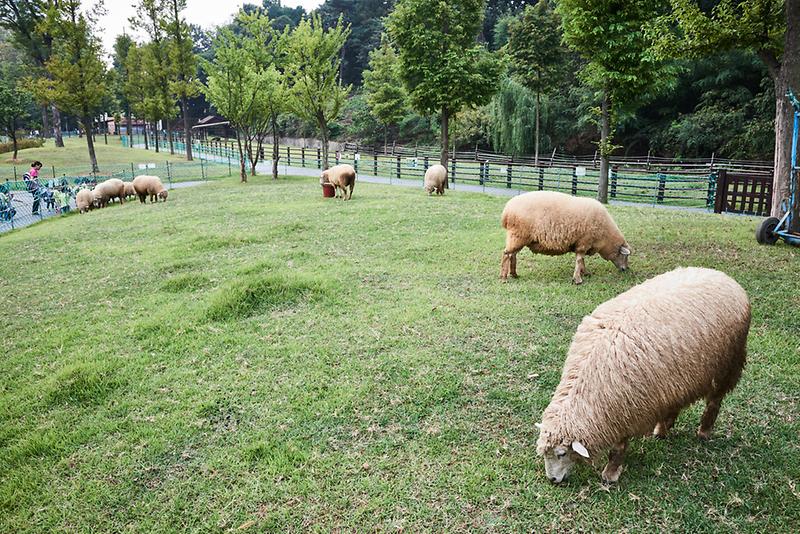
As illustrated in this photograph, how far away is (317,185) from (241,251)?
1242 cm

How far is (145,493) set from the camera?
3418 millimetres

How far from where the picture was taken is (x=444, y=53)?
20125mm

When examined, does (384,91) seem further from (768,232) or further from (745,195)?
(768,232)

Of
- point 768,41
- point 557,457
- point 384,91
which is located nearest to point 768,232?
point 768,41

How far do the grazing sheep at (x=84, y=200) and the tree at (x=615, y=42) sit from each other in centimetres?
1697

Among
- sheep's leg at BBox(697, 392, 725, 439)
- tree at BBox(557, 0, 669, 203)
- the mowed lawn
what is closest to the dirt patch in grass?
the mowed lawn

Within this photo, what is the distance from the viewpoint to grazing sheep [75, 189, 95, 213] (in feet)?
56.9

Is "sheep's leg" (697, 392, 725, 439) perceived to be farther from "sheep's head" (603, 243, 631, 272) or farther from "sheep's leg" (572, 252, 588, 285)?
"sheep's head" (603, 243, 631, 272)

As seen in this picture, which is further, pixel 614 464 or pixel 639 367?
pixel 614 464

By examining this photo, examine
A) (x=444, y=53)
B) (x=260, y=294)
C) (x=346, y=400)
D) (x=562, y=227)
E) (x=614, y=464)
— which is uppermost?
(x=444, y=53)

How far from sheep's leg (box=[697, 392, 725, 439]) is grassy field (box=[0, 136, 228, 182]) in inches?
984

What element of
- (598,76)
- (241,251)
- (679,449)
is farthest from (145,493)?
(598,76)

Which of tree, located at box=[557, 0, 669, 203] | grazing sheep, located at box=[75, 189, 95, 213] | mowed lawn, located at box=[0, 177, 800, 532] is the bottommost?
mowed lawn, located at box=[0, 177, 800, 532]

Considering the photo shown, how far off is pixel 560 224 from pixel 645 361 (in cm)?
399
